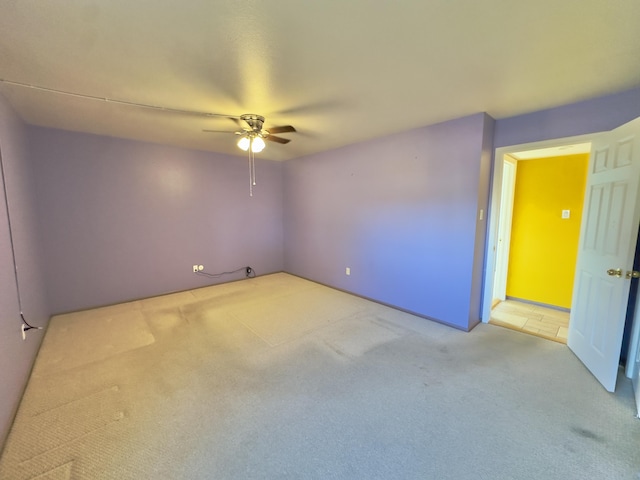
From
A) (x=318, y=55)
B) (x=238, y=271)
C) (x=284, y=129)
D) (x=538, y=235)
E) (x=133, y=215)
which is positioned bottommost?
(x=238, y=271)

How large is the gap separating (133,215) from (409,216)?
158 inches

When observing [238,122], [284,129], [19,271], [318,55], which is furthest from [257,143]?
[19,271]

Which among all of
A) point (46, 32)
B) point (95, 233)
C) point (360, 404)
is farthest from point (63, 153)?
point (360, 404)

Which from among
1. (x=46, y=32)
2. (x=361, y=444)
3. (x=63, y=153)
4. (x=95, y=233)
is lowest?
(x=361, y=444)

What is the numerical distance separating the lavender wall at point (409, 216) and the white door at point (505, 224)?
124 centimetres

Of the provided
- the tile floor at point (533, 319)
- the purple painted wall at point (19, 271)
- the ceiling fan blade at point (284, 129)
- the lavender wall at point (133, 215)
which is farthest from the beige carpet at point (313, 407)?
the ceiling fan blade at point (284, 129)

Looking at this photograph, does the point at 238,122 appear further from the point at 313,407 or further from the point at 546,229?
the point at 546,229

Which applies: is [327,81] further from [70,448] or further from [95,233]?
[95,233]

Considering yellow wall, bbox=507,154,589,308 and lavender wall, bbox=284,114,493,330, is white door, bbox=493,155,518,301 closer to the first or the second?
yellow wall, bbox=507,154,589,308

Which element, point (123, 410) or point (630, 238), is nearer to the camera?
point (123, 410)

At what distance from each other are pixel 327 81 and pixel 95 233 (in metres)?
3.75

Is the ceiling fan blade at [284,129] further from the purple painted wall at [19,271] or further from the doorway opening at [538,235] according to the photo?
the doorway opening at [538,235]

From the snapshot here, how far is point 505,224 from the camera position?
13.1ft

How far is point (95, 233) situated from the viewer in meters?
3.65
